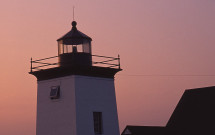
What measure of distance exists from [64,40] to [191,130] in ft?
38.6

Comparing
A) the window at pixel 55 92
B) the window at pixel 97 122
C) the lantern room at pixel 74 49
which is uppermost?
the lantern room at pixel 74 49

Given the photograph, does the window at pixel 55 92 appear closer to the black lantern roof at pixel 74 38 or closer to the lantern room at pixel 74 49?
the lantern room at pixel 74 49

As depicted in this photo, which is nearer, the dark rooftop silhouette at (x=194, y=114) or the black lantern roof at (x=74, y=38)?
the black lantern roof at (x=74, y=38)

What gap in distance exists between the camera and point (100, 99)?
30.1 metres

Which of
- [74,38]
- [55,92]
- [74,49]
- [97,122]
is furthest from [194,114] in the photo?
[74,38]

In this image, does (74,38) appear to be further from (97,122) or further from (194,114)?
(194,114)

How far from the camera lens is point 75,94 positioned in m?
28.8

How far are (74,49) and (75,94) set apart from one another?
239 centimetres

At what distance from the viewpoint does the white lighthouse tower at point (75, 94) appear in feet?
94.8

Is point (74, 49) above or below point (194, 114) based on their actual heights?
above

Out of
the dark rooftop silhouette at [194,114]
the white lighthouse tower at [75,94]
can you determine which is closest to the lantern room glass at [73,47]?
the white lighthouse tower at [75,94]

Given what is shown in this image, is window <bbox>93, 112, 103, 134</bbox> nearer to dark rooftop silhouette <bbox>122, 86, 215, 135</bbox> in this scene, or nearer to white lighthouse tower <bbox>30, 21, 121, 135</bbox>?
white lighthouse tower <bbox>30, 21, 121, 135</bbox>

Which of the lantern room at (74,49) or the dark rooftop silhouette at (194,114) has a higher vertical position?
the lantern room at (74,49)

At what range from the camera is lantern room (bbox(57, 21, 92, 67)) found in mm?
29016
